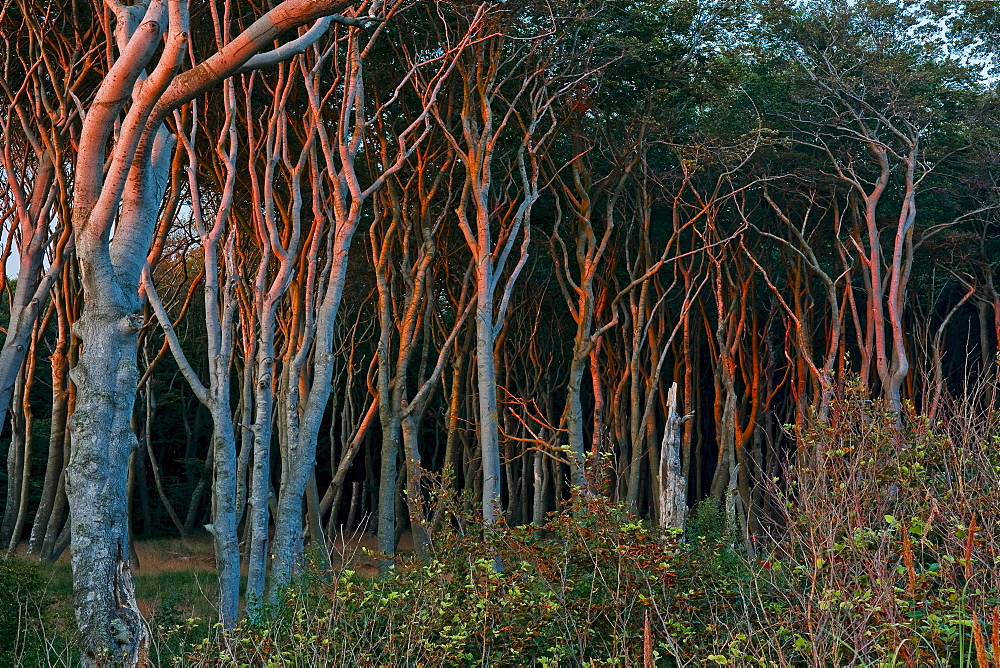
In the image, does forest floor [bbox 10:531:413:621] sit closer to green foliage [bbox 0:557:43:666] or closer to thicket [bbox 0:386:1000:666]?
green foliage [bbox 0:557:43:666]

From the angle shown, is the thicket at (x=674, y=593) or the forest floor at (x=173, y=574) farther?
the forest floor at (x=173, y=574)

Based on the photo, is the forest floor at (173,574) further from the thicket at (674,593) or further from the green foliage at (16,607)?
the thicket at (674,593)

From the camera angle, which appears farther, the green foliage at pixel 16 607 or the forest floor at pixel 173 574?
the forest floor at pixel 173 574

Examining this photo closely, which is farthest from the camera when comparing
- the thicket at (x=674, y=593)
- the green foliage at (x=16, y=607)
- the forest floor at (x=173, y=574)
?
the forest floor at (x=173, y=574)

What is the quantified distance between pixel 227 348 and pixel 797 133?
38.0 feet

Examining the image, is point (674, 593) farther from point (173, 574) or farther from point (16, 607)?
point (173, 574)

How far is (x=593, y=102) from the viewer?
48.9 ft

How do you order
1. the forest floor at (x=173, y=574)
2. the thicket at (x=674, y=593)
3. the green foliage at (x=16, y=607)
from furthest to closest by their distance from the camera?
1. the forest floor at (x=173, y=574)
2. the green foliage at (x=16, y=607)
3. the thicket at (x=674, y=593)

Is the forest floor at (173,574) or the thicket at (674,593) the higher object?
the thicket at (674,593)

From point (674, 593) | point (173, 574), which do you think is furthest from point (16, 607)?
point (173, 574)

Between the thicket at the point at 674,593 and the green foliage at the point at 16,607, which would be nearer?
the thicket at the point at 674,593

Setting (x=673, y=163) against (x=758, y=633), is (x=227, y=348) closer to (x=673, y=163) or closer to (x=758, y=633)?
(x=758, y=633)

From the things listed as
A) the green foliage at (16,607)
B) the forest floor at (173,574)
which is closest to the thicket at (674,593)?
the green foliage at (16,607)

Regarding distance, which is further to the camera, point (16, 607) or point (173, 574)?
point (173, 574)
